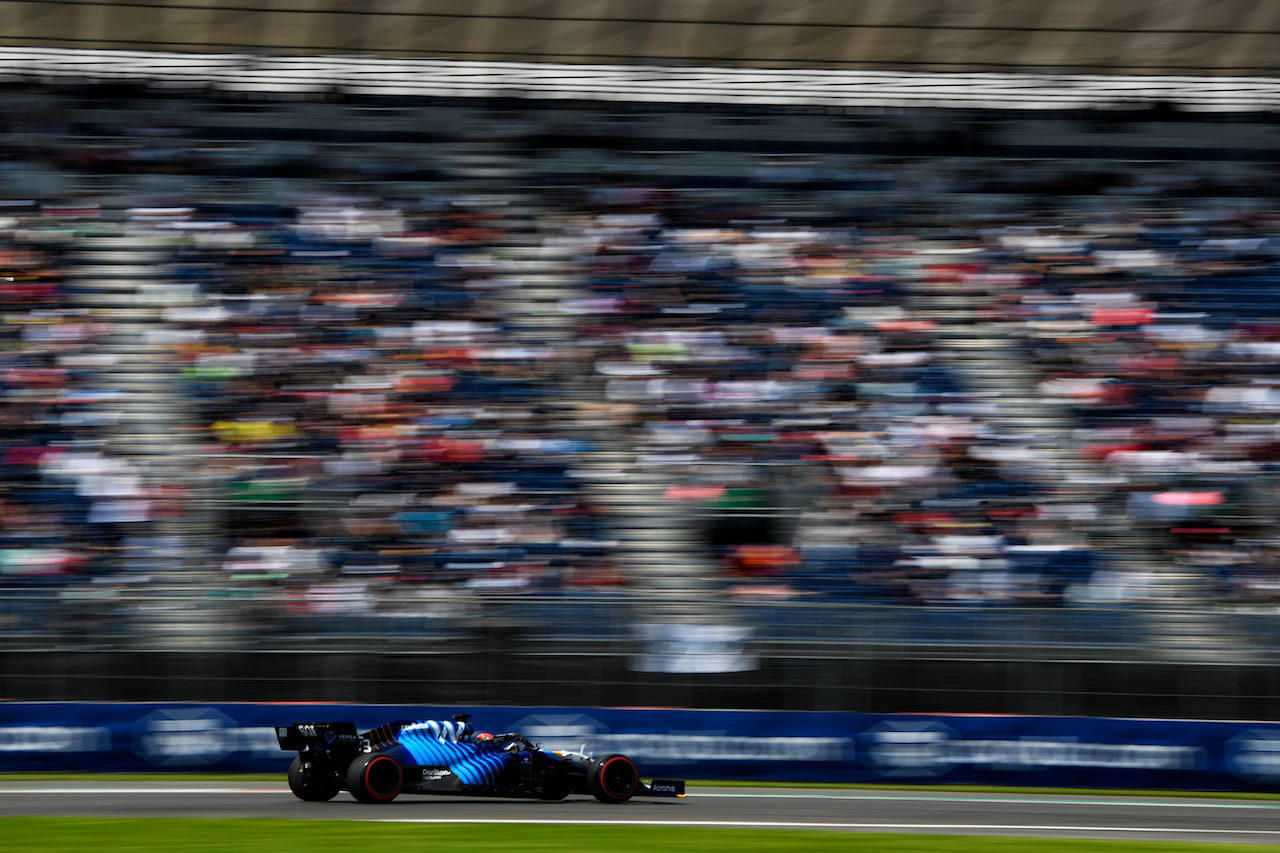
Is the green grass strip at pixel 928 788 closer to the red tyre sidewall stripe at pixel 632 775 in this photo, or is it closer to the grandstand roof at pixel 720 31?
the red tyre sidewall stripe at pixel 632 775

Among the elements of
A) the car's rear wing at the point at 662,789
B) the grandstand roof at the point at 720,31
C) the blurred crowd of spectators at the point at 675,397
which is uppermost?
the grandstand roof at the point at 720,31

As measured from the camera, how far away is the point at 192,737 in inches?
514

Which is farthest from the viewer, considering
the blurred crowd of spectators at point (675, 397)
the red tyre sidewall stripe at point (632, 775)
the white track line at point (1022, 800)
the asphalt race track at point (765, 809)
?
the blurred crowd of spectators at point (675, 397)

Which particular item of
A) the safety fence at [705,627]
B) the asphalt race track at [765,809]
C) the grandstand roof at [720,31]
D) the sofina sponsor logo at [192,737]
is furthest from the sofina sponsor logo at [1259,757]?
the grandstand roof at [720,31]

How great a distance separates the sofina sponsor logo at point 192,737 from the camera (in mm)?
13000

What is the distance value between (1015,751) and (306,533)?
7.04 m

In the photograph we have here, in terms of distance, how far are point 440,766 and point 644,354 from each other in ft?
21.8

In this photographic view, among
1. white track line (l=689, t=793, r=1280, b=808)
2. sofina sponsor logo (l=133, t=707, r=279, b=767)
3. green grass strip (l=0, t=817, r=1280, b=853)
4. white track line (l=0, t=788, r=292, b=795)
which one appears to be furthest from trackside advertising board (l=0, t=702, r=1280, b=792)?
green grass strip (l=0, t=817, r=1280, b=853)

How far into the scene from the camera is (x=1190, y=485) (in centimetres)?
1496

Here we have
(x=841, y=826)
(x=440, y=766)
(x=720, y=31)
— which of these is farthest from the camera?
(x=720, y=31)

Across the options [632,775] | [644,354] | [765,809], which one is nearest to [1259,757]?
[765,809]

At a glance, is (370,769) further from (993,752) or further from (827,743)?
(993,752)

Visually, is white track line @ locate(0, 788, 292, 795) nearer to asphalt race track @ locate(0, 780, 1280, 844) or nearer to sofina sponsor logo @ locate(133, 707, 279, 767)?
asphalt race track @ locate(0, 780, 1280, 844)

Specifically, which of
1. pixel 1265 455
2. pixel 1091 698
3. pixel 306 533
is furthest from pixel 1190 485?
pixel 306 533
